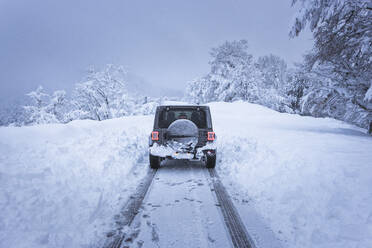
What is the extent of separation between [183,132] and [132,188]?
2.13 metres

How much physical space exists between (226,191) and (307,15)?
6342 millimetres

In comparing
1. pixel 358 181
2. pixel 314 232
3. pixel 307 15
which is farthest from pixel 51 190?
pixel 307 15

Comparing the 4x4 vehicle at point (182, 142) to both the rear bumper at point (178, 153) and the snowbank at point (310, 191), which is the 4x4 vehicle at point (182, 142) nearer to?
the rear bumper at point (178, 153)

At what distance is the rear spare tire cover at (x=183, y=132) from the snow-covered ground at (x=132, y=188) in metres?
1.29

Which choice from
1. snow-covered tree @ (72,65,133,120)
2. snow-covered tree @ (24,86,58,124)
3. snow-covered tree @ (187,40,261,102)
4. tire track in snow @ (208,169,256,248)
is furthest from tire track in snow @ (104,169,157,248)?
snow-covered tree @ (24,86,58,124)

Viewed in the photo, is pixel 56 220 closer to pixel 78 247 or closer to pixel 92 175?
pixel 78 247

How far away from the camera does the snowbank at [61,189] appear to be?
9.32ft

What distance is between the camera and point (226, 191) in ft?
14.8

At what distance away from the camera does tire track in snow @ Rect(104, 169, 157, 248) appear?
2.74 metres

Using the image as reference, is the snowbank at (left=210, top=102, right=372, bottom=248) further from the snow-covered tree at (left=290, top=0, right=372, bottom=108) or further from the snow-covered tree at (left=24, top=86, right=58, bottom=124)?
the snow-covered tree at (left=24, top=86, right=58, bottom=124)

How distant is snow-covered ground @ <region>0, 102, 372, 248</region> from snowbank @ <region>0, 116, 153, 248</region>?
1 cm

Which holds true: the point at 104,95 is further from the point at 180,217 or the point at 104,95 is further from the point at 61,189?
the point at 180,217

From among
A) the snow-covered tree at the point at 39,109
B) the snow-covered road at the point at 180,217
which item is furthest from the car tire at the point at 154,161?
the snow-covered tree at the point at 39,109

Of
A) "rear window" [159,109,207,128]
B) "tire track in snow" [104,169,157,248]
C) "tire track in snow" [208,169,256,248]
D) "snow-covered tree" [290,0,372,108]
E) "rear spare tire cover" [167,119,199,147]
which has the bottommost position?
"tire track in snow" [104,169,157,248]
